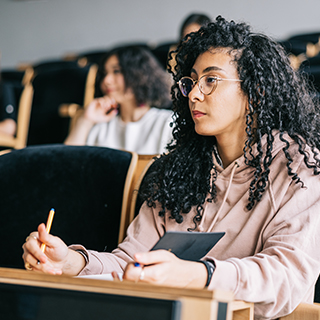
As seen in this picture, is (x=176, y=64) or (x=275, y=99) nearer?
(x=275, y=99)

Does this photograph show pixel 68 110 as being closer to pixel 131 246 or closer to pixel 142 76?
pixel 142 76

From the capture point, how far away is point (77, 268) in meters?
0.88

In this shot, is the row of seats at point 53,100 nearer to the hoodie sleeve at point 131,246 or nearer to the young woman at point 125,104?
the young woman at point 125,104

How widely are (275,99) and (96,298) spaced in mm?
643

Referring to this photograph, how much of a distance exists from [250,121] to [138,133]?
1028 millimetres

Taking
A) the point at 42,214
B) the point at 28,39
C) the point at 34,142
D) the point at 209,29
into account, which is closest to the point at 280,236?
the point at 209,29

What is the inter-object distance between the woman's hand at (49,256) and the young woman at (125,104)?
1077 millimetres

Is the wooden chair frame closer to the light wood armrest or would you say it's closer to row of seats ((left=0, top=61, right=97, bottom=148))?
row of seats ((left=0, top=61, right=97, bottom=148))

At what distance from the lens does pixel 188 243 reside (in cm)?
67

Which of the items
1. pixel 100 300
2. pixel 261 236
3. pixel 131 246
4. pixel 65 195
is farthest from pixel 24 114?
pixel 100 300

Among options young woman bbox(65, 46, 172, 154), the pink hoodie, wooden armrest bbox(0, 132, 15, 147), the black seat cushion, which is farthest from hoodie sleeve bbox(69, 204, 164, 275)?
wooden armrest bbox(0, 132, 15, 147)

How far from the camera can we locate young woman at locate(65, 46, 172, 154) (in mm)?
1971

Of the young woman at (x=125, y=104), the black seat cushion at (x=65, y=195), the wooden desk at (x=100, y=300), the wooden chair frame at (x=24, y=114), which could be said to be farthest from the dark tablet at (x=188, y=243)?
the wooden chair frame at (x=24, y=114)

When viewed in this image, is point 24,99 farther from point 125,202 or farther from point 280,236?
point 280,236
